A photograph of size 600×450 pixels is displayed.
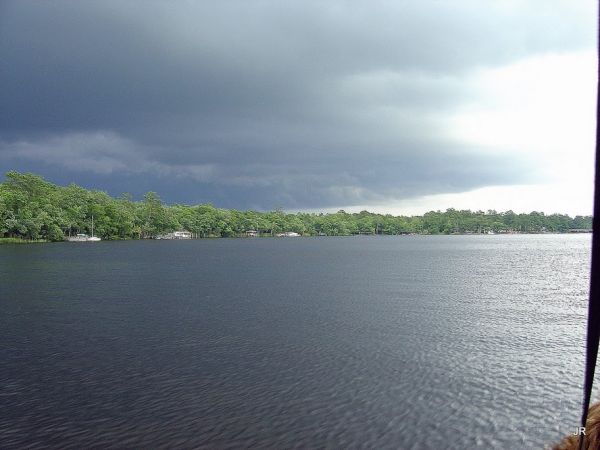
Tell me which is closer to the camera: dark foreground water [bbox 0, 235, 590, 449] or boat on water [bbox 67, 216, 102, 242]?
dark foreground water [bbox 0, 235, 590, 449]

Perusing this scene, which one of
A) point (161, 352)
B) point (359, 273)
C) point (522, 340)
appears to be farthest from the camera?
point (359, 273)

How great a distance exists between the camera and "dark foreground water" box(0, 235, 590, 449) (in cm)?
1396

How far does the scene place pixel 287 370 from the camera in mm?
19688

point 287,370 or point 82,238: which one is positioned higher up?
point 82,238

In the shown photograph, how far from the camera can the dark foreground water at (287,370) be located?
13961 millimetres

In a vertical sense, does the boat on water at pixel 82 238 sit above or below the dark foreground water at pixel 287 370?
above

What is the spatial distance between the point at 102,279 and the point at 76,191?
436 feet

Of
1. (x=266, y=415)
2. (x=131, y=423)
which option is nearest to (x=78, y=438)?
(x=131, y=423)

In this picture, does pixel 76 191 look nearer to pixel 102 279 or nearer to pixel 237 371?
pixel 102 279

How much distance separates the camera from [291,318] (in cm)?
3092

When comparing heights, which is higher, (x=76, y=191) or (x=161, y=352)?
(x=76, y=191)

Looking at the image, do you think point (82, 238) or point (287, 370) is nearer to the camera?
point (287, 370)

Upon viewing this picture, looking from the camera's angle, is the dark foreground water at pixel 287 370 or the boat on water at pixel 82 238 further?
the boat on water at pixel 82 238

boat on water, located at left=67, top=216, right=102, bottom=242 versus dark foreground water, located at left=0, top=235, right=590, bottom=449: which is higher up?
boat on water, located at left=67, top=216, right=102, bottom=242
